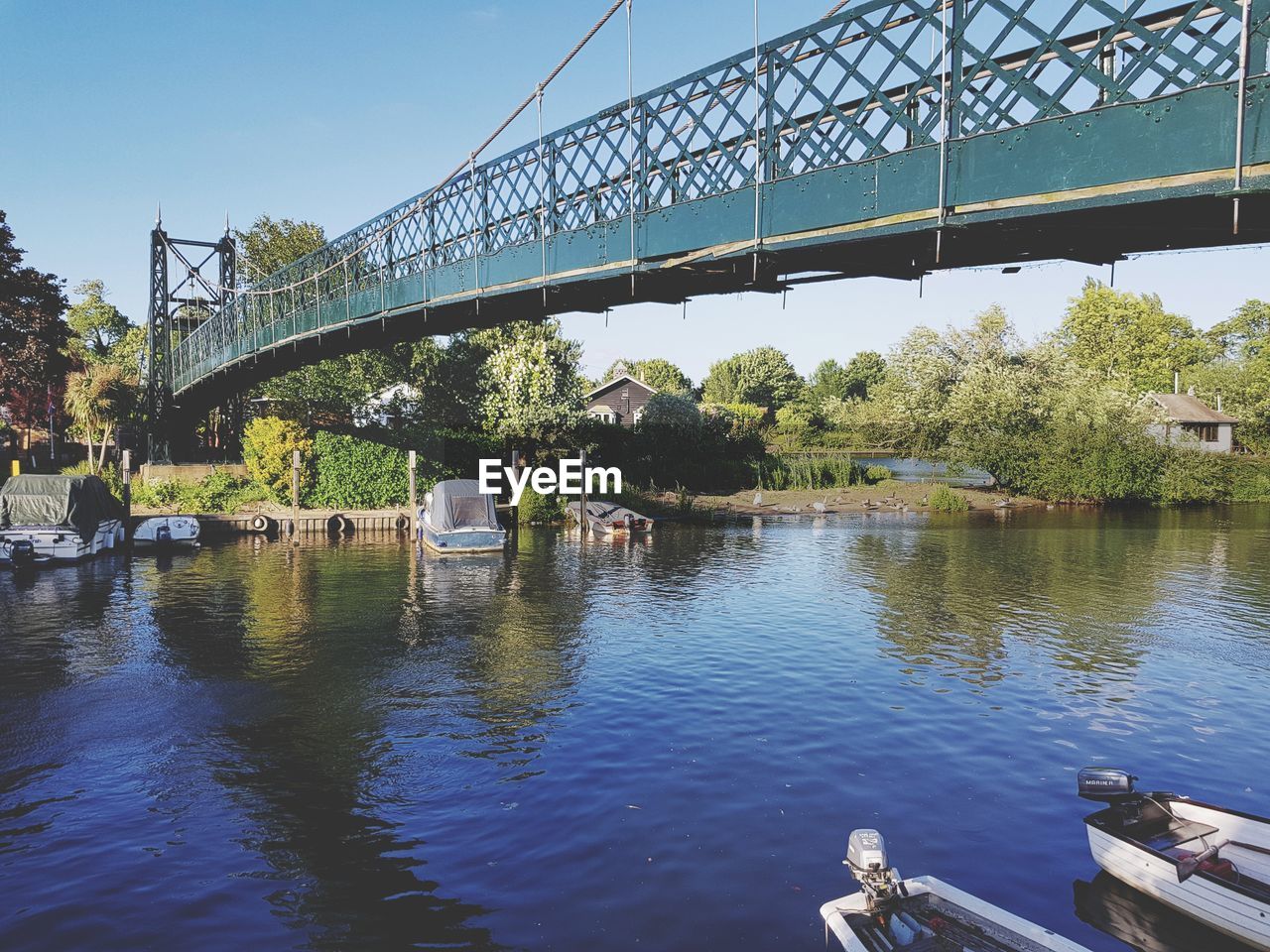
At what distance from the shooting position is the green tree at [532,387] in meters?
52.2

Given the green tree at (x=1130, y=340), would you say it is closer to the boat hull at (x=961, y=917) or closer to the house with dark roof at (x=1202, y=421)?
the house with dark roof at (x=1202, y=421)

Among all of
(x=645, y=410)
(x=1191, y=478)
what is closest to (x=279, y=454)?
(x=645, y=410)

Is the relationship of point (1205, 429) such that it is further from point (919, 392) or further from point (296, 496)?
point (296, 496)

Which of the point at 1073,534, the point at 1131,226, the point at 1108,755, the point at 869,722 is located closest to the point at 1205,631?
the point at 1108,755

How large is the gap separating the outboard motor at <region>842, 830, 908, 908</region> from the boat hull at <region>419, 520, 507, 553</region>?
29943 mm

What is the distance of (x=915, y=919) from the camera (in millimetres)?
9773

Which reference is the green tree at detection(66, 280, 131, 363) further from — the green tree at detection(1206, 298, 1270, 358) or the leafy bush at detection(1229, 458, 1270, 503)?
the green tree at detection(1206, 298, 1270, 358)

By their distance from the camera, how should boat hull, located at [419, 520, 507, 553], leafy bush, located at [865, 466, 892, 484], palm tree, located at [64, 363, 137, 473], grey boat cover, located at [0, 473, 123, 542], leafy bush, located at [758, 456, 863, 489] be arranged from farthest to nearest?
leafy bush, located at [865, 466, 892, 484], leafy bush, located at [758, 456, 863, 489], palm tree, located at [64, 363, 137, 473], boat hull, located at [419, 520, 507, 553], grey boat cover, located at [0, 473, 123, 542]

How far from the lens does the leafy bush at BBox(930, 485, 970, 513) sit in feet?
191

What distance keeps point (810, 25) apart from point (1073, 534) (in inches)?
1435

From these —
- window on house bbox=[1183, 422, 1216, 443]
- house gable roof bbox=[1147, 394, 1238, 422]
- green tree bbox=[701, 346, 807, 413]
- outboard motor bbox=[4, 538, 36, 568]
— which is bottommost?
outboard motor bbox=[4, 538, 36, 568]

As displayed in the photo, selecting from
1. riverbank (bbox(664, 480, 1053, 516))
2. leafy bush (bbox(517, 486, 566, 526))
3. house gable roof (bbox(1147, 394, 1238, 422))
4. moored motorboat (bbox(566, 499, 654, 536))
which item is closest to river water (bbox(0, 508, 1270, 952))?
moored motorboat (bbox(566, 499, 654, 536))

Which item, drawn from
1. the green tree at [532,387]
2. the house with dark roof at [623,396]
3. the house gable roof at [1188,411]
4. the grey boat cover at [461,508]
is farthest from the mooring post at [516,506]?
the house gable roof at [1188,411]

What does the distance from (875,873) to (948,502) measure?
171 ft
